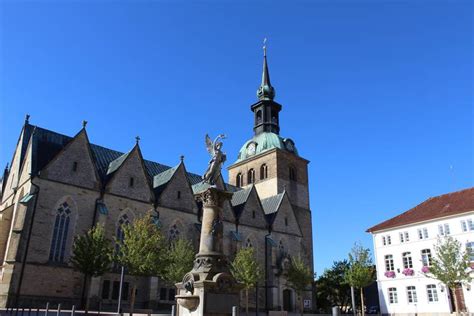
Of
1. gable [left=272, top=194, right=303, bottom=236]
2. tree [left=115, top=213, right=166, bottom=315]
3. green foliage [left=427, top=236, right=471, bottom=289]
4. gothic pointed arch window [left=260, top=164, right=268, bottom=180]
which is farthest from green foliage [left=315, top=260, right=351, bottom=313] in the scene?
tree [left=115, top=213, right=166, bottom=315]

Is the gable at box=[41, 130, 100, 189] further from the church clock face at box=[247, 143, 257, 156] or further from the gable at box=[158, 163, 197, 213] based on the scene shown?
the church clock face at box=[247, 143, 257, 156]

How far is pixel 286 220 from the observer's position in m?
50.2

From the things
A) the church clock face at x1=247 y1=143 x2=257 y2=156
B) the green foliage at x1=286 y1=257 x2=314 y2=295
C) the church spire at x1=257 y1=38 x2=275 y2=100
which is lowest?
the green foliage at x1=286 y1=257 x2=314 y2=295

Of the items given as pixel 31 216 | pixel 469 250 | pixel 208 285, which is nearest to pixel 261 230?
pixel 469 250

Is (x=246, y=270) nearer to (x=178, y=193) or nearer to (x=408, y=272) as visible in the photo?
(x=178, y=193)

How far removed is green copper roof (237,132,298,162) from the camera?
58.0 metres

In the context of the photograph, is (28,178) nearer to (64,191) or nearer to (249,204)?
(64,191)

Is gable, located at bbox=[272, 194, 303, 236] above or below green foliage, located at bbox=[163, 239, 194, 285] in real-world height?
above

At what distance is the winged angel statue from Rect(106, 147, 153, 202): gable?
1909 centimetres

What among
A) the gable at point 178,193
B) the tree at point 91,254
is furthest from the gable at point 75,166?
the tree at point 91,254

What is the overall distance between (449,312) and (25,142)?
4172 centimetres

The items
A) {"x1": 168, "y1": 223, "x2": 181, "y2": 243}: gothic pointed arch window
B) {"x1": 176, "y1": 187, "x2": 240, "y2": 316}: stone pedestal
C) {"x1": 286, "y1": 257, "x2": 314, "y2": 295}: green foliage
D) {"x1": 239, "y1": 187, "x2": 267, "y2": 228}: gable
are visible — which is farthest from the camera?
{"x1": 239, "y1": 187, "x2": 267, "y2": 228}: gable

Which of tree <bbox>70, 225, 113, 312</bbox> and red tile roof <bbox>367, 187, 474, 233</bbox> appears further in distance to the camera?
red tile roof <bbox>367, 187, 474, 233</bbox>

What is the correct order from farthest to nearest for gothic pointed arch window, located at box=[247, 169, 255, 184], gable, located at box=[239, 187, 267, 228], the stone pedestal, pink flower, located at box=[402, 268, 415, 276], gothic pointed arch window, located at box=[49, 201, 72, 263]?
gothic pointed arch window, located at box=[247, 169, 255, 184] < gable, located at box=[239, 187, 267, 228] < pink flower, located at box=[402, 268, 415, 276] < gothic pointed arch window, located at box=[49, 201, 72, 263] < the stone pedestal
